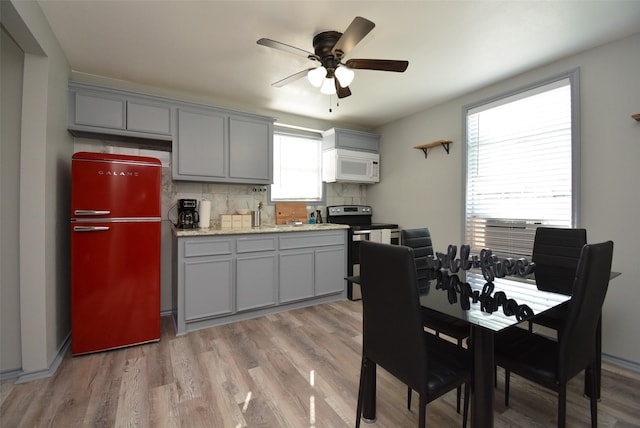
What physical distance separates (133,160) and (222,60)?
1.17 m

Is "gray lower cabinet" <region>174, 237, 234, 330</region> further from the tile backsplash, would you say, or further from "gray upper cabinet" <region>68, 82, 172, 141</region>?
"gray upper cabinet" <region>68, 82, 172, 141</region>

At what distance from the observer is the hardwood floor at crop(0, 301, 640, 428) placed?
169 centimetres

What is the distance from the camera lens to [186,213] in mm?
3146

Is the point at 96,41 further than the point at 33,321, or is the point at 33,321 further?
the point at 96,41

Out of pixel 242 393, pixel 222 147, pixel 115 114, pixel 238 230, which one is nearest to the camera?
pixel 242 393

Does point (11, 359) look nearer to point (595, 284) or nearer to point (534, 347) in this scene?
point (534, 347)

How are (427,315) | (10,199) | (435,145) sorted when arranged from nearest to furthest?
(427,315), (10,199), (435,145)

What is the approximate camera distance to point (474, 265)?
72.2 inches

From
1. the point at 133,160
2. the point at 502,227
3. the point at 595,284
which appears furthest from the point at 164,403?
the point at 502,227

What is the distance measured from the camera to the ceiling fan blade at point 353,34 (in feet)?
5.32

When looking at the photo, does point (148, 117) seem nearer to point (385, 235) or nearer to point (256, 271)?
point (256, 271)

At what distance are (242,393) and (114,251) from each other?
5.20ft

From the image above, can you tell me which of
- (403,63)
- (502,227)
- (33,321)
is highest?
(403,63)

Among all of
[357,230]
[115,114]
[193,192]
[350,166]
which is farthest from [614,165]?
[115,114]
